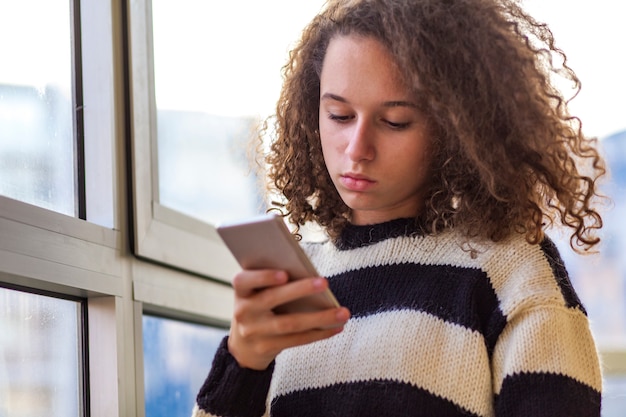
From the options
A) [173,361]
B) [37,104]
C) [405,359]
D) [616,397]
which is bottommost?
[616,397]

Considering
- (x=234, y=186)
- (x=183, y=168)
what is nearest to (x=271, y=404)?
(x=183, y=168)

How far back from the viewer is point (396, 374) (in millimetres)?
971

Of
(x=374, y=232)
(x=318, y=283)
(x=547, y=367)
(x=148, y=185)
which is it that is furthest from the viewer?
(x=148, y=185)

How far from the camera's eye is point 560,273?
39.1 inches

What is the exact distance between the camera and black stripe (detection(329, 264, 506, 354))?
3.18 feet

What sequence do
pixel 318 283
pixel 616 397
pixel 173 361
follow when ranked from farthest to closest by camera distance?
pixel 616 397 → pixel 173 361 → pixel 318 283

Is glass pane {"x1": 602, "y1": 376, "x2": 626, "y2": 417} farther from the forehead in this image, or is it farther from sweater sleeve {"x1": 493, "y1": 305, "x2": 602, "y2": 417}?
the forehead

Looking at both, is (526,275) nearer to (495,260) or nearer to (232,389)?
(495,260)

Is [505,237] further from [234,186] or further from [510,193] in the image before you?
[234,186]

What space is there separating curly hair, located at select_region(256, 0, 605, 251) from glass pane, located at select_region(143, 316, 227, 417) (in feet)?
1.99

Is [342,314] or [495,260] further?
[495,260]

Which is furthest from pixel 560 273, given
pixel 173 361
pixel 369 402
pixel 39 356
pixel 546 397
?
pixel 173 361

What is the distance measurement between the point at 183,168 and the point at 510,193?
2.75 feet

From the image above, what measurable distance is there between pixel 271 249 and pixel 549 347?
0.34 metres
